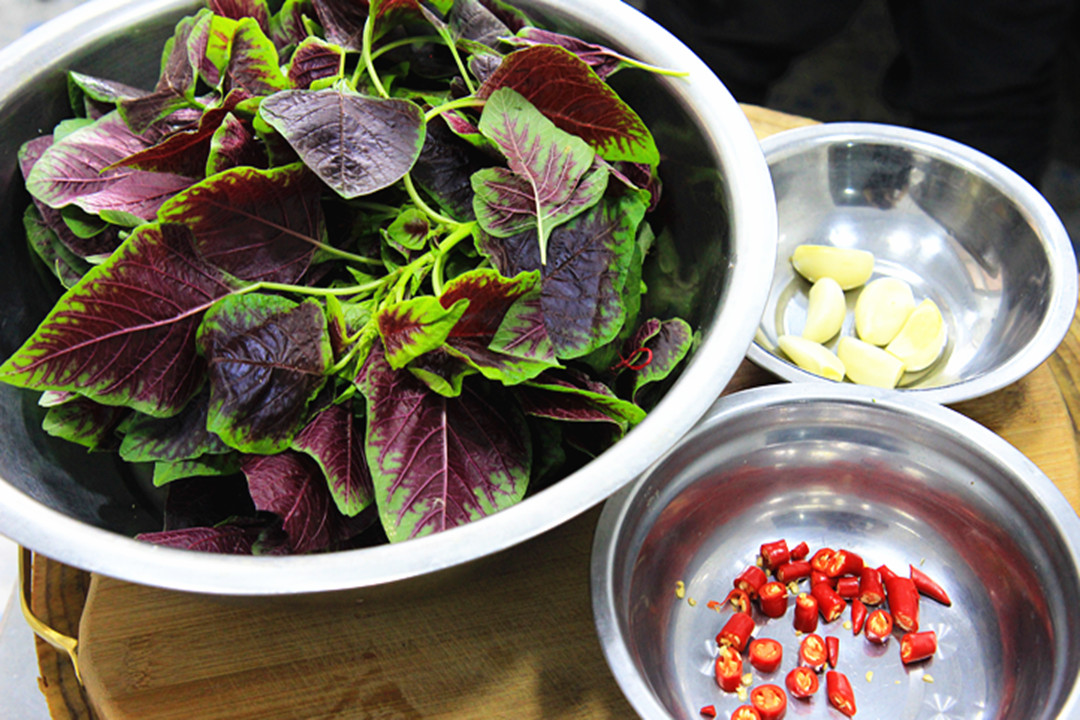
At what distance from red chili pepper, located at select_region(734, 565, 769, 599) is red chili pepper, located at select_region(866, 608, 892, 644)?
0.29ft

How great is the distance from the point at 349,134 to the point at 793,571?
50cm

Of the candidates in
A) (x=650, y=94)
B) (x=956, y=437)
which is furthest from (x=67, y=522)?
(x=956, y=437)

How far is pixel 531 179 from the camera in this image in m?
0.56

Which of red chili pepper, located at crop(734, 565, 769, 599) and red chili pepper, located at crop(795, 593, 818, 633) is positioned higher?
red chili pepper, located at crop(734, 565, 769, 599)

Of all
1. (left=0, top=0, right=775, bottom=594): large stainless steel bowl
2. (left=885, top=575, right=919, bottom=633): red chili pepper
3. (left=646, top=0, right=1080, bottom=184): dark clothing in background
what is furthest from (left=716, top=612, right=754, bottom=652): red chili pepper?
(left=646, top=0, right=1080, bottom=184): dark clothing in background

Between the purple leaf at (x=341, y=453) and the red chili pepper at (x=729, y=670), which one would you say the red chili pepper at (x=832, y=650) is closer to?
the red chili pepper at (x=729, y=670)

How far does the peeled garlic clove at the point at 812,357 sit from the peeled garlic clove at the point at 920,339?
74 mm

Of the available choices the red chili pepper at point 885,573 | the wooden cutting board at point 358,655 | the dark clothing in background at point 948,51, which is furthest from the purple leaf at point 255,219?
the dark clothing in background at point 948,51

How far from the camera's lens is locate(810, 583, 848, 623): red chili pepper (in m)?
0.68

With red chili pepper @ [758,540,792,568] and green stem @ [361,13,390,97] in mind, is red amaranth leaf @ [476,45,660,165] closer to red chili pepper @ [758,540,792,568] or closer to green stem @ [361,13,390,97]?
green stem @ [361,13,390,97]

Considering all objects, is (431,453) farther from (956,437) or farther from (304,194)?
(956,437)

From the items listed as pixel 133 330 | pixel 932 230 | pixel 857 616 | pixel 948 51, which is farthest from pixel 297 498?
pixel 948 51

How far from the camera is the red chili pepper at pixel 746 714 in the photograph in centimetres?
63

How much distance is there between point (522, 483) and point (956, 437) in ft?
1.30
